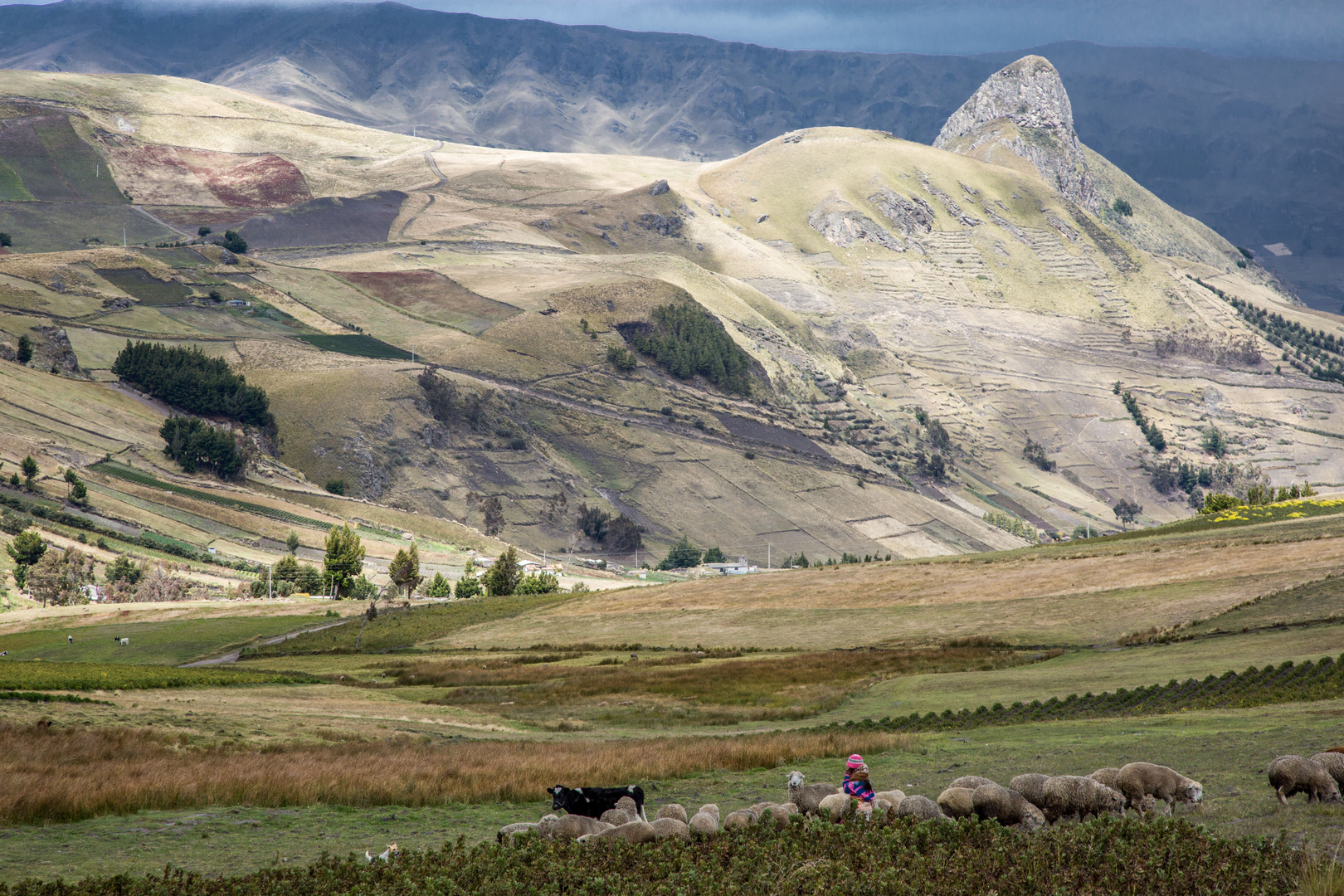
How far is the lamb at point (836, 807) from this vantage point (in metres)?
18.2

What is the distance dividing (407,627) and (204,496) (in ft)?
311

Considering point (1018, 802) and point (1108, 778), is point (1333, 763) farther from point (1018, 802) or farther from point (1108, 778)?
point (1018, 802)

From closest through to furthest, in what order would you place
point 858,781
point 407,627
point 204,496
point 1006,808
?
point 1006,808 < point 858,781 < point 407,627 < point 204,496

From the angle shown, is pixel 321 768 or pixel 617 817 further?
pixel 321 768

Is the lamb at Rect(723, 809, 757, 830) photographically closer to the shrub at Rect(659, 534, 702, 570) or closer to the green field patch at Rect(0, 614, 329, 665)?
the green field patch at Rect(0, 614, 329, 665)

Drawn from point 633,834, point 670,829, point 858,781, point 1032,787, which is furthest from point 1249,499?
point 633,834

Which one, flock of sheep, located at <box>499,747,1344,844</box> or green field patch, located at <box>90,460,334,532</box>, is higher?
flock of sheep, located at <box>499,747,1344,844</box>

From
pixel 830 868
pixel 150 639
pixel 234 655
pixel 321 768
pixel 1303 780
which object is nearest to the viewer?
pixel 830 868

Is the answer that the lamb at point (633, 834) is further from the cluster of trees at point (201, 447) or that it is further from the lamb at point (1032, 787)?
the cluster of trees at point (201, 447)

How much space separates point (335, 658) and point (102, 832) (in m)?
60.1

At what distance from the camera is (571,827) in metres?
18.2

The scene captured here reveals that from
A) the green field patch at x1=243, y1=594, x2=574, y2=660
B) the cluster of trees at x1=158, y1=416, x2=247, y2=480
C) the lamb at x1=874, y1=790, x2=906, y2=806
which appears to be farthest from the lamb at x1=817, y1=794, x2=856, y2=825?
the cluster of trees at x1=158, y1=416, x2=247, y2=480

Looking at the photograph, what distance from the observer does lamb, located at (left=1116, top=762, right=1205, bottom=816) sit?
57.2ft

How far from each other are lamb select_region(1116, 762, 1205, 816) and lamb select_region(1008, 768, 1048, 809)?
520mm
